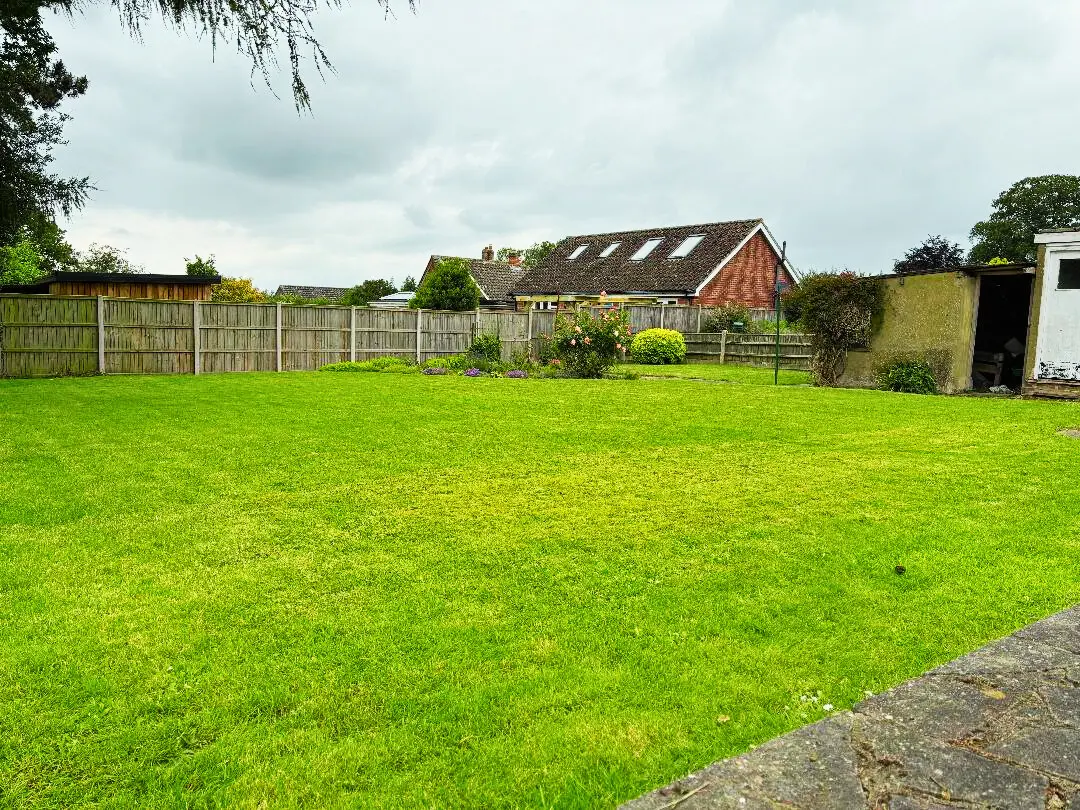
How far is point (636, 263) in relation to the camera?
116 ft

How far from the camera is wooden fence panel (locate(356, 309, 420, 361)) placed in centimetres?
2181

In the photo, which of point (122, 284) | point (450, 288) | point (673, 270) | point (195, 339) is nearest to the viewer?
point (195, 339)

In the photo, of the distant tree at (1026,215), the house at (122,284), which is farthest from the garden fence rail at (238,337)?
the distant tree at (1026,215)

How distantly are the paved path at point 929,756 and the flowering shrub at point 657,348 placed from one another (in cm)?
2199

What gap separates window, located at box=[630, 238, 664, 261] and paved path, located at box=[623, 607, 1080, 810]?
34.2 m

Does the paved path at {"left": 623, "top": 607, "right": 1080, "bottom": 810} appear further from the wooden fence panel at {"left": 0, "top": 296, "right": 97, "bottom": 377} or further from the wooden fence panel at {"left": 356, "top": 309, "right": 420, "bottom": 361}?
the wooden fence panel at {"left": 356, "top": 309, "right": 420, "bottom": 361}

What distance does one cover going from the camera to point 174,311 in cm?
1878

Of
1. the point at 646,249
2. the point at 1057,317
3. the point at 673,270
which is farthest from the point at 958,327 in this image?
A: the point at 646,249

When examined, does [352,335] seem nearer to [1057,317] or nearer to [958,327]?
[958,327]

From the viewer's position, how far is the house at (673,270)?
32.1 m

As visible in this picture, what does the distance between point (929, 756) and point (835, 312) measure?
15931 millimetres

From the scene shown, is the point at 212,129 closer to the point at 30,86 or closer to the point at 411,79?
the point at 411,79

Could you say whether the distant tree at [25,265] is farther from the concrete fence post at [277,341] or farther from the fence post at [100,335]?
the concrete fence post at [277,341]

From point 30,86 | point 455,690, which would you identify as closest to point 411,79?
point 455,690
